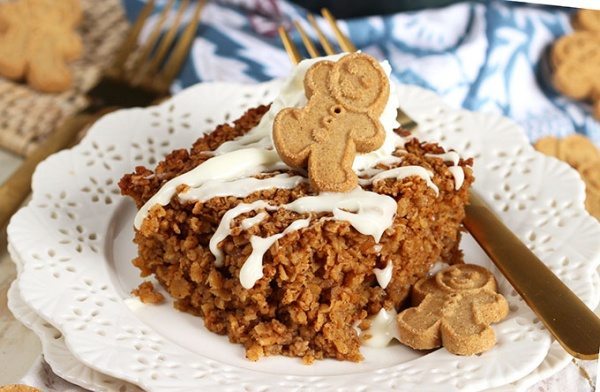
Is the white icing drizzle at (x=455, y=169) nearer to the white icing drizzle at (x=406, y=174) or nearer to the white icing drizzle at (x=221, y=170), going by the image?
the white icing drizzle at (x=406, y=174)

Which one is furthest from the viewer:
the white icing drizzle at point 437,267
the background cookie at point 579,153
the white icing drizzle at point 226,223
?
the background cookie at point 579,153

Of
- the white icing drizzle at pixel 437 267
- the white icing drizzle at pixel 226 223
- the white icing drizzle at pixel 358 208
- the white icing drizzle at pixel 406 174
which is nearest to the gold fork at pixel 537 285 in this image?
the white icing drizzle at pixel 437 267

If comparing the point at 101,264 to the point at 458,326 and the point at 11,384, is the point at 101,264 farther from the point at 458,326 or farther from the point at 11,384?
the point at 458,326

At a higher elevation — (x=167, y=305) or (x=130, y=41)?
(x=130, y=41)

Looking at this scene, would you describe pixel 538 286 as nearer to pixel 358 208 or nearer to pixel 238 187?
pixel 358 208

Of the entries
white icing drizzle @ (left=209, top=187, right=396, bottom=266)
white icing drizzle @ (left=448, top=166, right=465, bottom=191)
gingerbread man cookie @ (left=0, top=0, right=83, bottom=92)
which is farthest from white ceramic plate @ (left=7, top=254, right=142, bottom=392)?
gingerbread man cookie @ (left=0, top=0, right=83, bottom=92)

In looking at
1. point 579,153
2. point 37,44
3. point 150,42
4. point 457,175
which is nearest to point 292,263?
point 457,175
